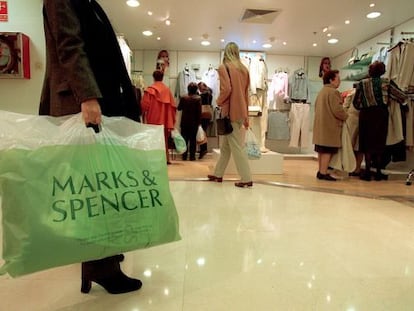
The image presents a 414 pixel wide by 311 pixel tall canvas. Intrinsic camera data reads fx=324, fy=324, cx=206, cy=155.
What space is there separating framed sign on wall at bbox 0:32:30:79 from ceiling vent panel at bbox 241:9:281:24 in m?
2.92

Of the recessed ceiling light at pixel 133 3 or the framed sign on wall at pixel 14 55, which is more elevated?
the recessed ceiling light at pixel 133 3

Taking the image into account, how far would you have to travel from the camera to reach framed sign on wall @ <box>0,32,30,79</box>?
342 cm

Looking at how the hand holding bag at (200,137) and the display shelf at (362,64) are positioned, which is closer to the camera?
the display shelf at (362,64)

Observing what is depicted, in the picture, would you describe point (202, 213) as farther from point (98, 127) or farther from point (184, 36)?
point (184, 36)

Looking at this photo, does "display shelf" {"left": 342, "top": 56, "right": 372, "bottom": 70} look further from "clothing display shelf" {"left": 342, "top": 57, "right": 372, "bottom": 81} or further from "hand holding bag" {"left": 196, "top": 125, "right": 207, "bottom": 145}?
"hand holding bag" {"left": 196, "top": 125, "right": 207, "bottom": 145}

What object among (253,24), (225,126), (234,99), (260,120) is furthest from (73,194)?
(253,24)

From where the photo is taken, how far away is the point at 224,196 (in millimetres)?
2893

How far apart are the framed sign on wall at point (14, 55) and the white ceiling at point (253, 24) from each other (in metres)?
1.35

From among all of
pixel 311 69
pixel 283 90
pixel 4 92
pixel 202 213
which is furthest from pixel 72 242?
pixel 311 69

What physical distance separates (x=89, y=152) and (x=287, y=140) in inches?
269

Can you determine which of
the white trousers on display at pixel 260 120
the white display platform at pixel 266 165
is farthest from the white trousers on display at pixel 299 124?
the white display platform at pixel 266 165

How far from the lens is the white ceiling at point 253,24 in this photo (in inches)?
173

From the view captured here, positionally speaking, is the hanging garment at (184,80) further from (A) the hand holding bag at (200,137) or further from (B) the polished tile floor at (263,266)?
(B) the polished tile floor at (263,266)

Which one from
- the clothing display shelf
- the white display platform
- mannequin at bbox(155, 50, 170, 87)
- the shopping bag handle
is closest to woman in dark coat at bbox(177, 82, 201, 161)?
mannequin at bbox(155, 50, 170, 87)
